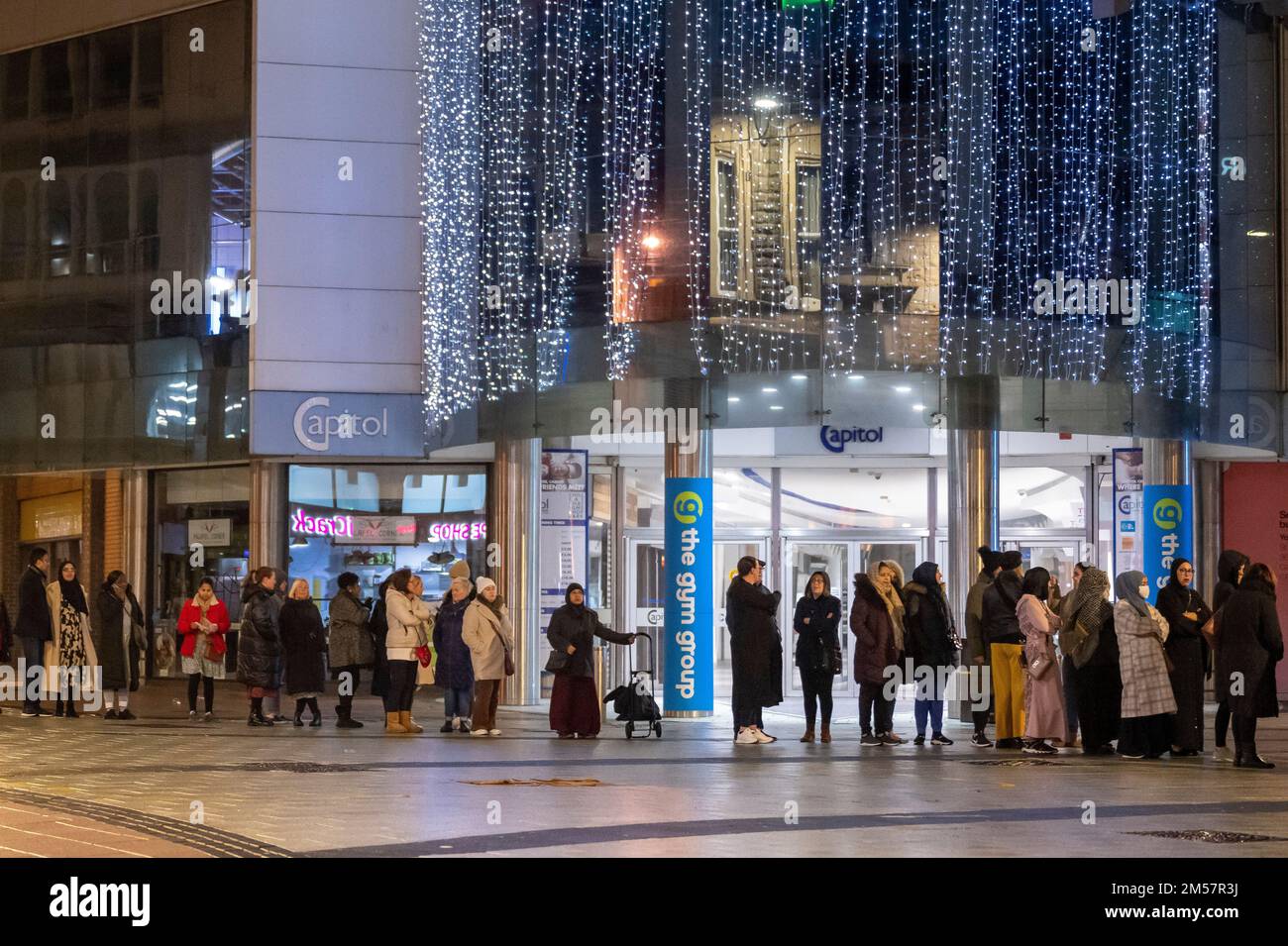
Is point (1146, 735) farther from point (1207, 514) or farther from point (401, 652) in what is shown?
point (1207, 514)

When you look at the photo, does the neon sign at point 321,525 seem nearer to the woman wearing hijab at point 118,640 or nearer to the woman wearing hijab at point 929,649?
the woman wearing hijab at point 118,640

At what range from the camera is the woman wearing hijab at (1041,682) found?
684 inches

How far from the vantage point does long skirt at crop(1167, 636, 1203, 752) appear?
656 inches

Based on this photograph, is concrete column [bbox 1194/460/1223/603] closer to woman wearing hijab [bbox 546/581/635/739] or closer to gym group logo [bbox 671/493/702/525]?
gym group logo [bbox 671/493/702/525]

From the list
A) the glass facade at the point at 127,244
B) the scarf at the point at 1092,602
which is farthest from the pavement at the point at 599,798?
the glass facade at the point at 127,244

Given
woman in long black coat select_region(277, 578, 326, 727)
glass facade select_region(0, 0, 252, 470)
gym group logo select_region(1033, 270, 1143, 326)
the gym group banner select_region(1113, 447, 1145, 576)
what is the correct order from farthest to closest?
the gym group banner select_region(1113, 447, 1145, 576)
glass facade select_region(0, 0, 252, 470)
gym group logo select_region(1033, 270, 1143, 326)
woman in long black coat select_region(277, 578, 326, 727)

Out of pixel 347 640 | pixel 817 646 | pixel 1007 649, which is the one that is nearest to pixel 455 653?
pixel 347 640

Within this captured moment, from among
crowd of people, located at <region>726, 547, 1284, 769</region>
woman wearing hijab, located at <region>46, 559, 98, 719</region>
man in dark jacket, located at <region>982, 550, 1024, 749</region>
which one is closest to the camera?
crowd of people, located at <region>726, 547, 1284, 769</region>

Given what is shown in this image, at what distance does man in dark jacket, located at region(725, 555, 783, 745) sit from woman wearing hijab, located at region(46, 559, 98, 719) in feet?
25.4

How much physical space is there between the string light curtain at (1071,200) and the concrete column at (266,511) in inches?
377

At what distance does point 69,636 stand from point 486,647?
545 centimetres

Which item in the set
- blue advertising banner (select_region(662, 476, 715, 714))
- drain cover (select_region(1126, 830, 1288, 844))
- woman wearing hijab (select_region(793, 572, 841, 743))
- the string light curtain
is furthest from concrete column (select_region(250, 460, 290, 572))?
drain cover (select_region(1126, 830, 1288, 844))
